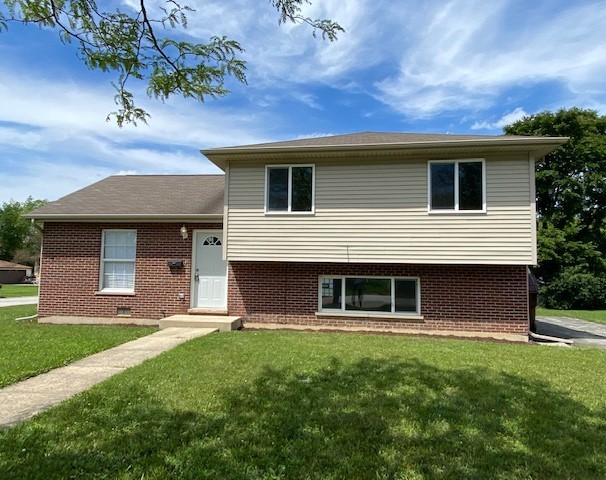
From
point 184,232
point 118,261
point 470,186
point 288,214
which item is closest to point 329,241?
point 288,214

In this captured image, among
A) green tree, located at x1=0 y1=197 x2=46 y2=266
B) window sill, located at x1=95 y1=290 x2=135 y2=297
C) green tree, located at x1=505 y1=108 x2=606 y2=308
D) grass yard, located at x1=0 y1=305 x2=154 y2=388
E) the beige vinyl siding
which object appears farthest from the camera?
green tree, located at x1=0 y1=197 x2=46 y2=266

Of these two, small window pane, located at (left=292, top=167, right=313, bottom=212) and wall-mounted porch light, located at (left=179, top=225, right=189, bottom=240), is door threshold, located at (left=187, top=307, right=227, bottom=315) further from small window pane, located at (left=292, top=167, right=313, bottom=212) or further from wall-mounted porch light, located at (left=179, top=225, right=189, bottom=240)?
small window pane, located at (left=292, top=167, right=313, bottom=212)

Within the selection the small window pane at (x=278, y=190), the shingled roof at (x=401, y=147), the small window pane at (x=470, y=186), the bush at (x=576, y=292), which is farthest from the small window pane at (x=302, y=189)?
the bush at (x=576, y=292)

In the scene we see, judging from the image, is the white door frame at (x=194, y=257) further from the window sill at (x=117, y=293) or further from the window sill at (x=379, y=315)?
the window sill at (x=379, y=315)

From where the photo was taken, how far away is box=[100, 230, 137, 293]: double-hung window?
37.5ft

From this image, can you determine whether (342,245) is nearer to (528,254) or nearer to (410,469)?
(528,254)

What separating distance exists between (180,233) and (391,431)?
28.2ft

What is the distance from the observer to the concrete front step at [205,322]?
9.90m

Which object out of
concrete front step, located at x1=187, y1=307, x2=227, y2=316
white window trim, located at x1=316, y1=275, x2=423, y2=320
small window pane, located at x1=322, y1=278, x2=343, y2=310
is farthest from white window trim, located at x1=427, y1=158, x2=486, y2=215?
concrete front step, located at x1=187, y1=307, x2=227, y2=316

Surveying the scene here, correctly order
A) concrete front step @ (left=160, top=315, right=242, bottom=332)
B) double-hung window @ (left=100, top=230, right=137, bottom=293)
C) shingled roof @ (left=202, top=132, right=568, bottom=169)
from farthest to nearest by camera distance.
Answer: double-hung window @ (left=100, top=230, right=137, bottom=293), concrete front step @ (left=160, top=315, right=242, bottom=332), shingled roof @ (left=202, top=132, right=568, bottom=169)

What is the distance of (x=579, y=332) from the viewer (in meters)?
12.1

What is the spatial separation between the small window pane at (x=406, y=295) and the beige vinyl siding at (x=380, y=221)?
2.98ft

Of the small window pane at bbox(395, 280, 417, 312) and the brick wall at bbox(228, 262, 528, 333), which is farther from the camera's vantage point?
the small window pane at bbox(395, 280, 417, 312)

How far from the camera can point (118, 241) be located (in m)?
11.5
